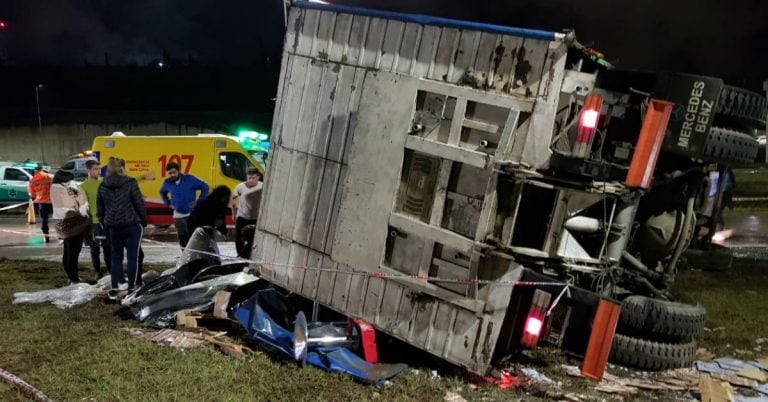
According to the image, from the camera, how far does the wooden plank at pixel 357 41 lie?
4.51 m

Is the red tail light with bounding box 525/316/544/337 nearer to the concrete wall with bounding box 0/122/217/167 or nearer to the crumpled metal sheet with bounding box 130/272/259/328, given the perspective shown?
the crumpled metal sheet with bounding box 130/272/259/328

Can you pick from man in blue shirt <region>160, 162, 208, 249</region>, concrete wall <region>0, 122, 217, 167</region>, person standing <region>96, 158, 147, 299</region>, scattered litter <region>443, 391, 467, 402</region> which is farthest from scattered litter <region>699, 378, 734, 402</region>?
concrete wall <region>0, 122, 217, 167</region>

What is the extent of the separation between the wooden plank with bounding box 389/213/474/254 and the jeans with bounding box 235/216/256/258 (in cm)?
327

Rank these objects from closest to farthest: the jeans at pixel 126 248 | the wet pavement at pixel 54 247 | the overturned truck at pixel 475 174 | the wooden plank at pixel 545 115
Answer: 1. the wooden plank at pixel 545 115
2. the overturned truck at pixel 475 174
3. the jeans at pixel 126 248
4. the wet pavement at pixel 54 247

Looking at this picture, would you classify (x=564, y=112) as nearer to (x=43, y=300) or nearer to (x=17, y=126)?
(x=43, y=300)

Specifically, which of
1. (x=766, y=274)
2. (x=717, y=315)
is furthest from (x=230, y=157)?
(x=766, y=274)

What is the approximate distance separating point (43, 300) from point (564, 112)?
20.0 feet

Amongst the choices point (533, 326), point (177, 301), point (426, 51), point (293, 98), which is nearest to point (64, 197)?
point (177, 301)

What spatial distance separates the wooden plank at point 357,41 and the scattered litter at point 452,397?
9.25 feet

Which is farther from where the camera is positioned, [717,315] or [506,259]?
[717,315]

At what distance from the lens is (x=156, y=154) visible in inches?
483

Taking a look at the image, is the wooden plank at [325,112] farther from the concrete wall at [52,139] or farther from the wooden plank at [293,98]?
the concrete wall at [52,139]

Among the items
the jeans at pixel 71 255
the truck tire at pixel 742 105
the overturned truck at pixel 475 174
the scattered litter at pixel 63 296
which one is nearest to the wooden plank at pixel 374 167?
the overturned truck at pixel 475 174

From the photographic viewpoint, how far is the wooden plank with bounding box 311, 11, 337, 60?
474cm
